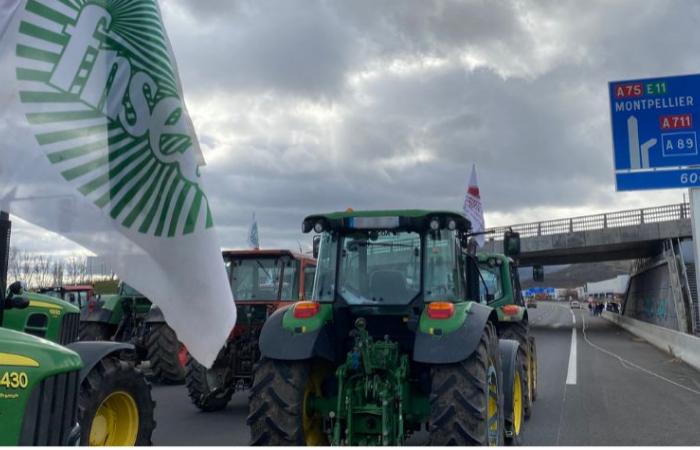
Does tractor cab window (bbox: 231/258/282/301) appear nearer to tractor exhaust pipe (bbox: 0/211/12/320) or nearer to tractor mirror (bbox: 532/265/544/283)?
tractor mirror (bbox: 532/265/544/283)

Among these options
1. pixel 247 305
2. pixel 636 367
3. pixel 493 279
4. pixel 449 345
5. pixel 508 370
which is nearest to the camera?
pixel 449 345

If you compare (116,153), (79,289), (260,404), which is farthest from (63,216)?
(79,289)

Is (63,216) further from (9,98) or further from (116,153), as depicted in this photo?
(9,98)

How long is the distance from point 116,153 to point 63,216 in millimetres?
390

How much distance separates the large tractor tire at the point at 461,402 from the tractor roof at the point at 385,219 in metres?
1.27

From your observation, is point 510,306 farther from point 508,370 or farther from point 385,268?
point 385,268

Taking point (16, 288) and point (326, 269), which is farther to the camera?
point (326, 269)

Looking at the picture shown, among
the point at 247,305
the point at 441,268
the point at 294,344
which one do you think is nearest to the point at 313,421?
the point at 294,344

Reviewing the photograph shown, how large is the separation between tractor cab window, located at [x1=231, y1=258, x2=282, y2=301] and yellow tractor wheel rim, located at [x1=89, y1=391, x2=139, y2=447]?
4634 mm

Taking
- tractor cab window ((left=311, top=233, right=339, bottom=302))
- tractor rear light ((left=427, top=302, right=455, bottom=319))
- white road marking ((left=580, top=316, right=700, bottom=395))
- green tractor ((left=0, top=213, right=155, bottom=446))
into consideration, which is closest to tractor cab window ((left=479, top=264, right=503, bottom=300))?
white road marking ((left=580, top=316, right=700, bottom=395))

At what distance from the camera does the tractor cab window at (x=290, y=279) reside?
10.3 m

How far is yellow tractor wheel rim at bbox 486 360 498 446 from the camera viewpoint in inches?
229

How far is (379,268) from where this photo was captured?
6.34 meters

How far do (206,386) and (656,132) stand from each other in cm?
1172
